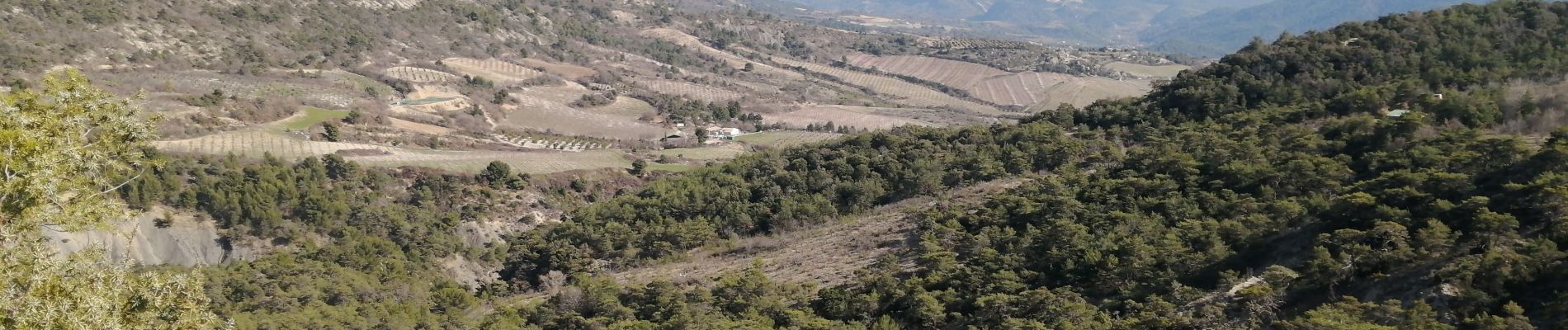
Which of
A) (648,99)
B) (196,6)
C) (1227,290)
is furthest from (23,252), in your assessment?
(196,6)

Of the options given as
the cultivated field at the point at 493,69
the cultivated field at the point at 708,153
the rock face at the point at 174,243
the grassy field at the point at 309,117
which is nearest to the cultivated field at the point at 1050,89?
the cultivated field at the point at 708,153

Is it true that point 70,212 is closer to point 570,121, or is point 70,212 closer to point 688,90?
point 570,121

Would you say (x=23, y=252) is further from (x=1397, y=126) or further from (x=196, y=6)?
(x=196, y=6)

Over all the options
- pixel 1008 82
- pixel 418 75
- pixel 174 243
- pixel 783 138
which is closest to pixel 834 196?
pixel 174 243

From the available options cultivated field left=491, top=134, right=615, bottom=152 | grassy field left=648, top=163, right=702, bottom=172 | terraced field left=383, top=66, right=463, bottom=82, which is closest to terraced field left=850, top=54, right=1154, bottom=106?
grassy field left=648, top=163, right=702, bottom=172

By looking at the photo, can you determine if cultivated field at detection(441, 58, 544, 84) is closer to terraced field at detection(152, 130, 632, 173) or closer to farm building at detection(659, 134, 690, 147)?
farm building at detection(659, 134, 690, 147)
